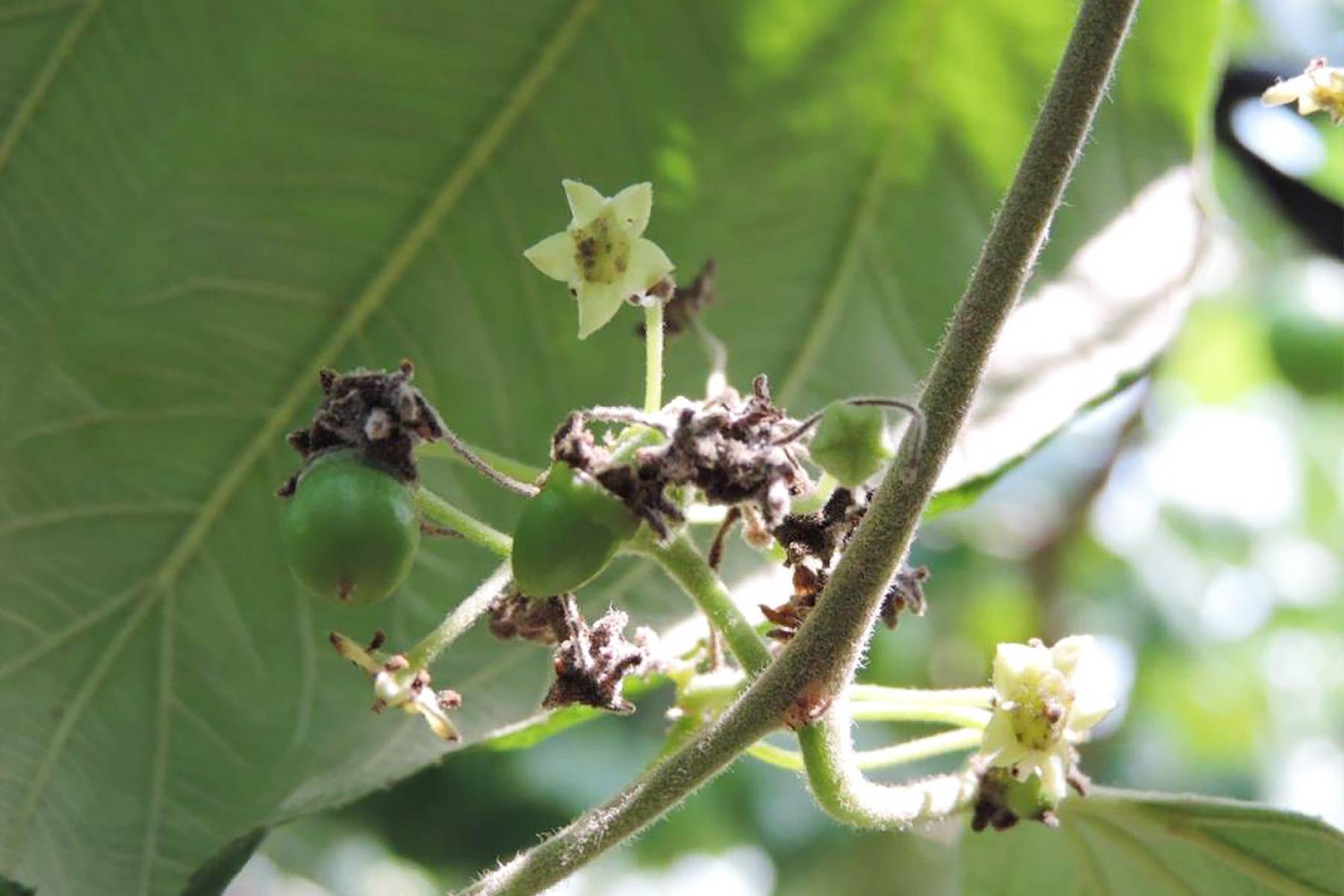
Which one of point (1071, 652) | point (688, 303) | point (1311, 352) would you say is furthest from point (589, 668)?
point (1311, 352)

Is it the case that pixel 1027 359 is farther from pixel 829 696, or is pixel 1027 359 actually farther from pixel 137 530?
pixel 137 530

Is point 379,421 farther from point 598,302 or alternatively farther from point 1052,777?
point 1052,777

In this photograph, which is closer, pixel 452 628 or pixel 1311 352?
pixel 452 628

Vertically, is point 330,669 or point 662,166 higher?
point 662,166

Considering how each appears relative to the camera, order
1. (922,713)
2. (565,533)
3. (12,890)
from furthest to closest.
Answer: (12,890) < (922,713) < (565,533)

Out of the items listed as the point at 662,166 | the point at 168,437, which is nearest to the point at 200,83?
the point at 168,437

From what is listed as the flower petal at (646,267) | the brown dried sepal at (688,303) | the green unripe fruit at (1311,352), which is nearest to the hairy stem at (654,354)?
the flower petal at (646,267)

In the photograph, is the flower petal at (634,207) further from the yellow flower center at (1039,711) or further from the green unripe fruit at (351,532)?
the yellow flower center at (1039,711)
